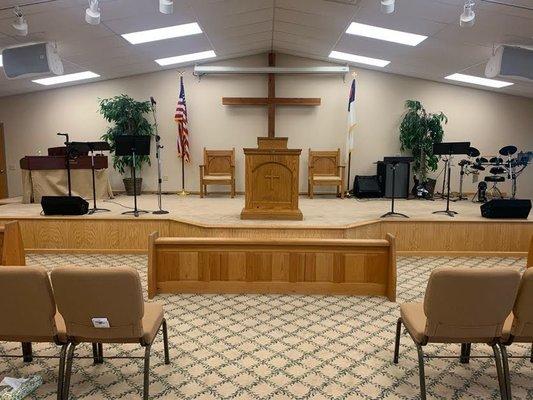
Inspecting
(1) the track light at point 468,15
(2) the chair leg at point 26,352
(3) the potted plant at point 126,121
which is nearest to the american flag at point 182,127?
(3) the potted plant at point 126,121

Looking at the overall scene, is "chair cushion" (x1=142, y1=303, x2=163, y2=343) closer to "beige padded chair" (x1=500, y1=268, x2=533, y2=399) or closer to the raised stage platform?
"beige padded chair" (x1=500, y1=268, x2=533, y2=399)

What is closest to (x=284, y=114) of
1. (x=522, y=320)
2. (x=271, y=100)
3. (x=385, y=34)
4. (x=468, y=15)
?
(x=271, y=100)

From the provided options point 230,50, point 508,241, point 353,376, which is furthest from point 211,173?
point 353,376

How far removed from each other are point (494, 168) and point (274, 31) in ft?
15.8

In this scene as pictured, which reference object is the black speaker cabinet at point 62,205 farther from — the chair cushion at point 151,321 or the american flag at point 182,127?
the chair cushion at point 151,321

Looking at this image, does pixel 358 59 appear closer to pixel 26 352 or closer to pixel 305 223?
pixel 305 223

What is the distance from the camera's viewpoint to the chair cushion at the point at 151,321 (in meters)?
1.97

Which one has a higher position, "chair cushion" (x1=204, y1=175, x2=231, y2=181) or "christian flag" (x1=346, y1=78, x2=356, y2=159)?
"christian flag" (x1=346, y1=78, x2=356, y2=159)

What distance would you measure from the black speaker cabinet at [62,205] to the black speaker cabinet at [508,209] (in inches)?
217

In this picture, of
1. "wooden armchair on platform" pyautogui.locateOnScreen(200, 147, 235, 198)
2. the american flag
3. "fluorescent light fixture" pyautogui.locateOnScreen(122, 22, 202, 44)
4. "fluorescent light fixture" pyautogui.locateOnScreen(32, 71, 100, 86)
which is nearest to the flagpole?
the american flag

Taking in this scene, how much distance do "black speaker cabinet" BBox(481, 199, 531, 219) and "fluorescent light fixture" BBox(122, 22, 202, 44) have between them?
16.3 ft

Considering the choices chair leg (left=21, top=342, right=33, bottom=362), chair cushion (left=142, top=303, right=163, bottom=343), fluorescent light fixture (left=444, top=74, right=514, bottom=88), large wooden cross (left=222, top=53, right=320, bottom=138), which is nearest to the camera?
chair cushion (left=142, top=303, right=163, bottom=343)

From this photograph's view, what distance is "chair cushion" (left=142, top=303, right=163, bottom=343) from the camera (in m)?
1.97

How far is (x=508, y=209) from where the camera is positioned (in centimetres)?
499
